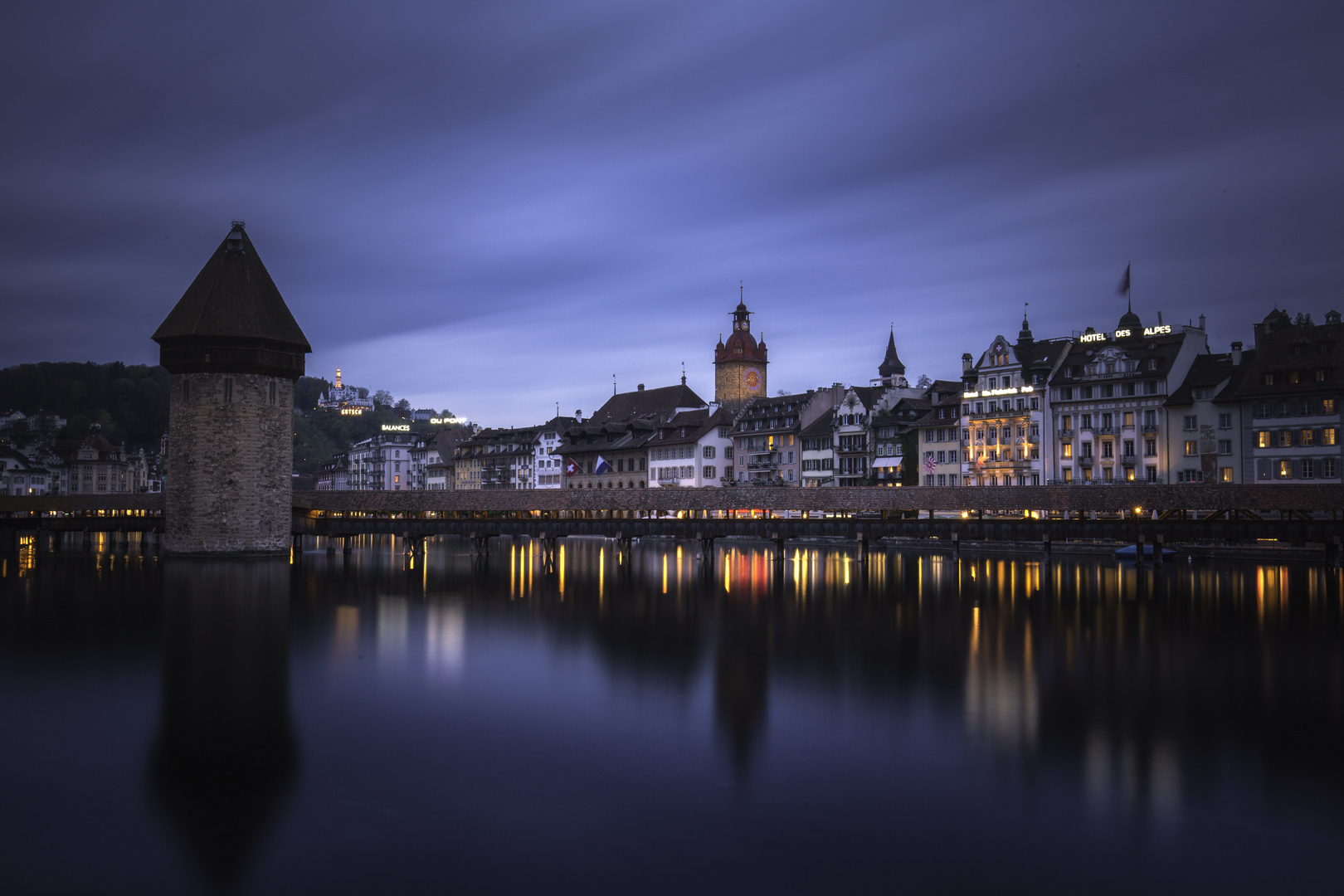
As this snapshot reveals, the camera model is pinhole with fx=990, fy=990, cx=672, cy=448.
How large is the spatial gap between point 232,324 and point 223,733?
35.0m

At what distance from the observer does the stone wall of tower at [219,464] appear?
4628 cm

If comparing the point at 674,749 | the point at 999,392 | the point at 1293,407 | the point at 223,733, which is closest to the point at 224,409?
the point at 223,733

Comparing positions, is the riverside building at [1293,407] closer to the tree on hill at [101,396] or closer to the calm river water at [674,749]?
the calm river water at [674,749]

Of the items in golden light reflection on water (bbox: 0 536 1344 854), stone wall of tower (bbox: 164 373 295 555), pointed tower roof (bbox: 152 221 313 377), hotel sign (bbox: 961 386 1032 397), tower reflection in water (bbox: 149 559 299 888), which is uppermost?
pointed tower roof (bbox: 152 221 313 377)

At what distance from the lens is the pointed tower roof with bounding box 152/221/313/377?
151 feet

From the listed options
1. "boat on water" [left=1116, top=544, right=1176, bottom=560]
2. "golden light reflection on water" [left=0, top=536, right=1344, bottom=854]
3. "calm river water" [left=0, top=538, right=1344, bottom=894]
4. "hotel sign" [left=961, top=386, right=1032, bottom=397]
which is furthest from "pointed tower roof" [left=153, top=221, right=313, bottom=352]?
"boat on water" [left=1116, top=544, right=1176, bottom=560]

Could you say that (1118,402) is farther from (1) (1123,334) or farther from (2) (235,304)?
(2) (235,304)

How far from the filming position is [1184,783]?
12711 millimetres

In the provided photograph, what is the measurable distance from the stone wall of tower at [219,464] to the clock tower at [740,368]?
51.4m

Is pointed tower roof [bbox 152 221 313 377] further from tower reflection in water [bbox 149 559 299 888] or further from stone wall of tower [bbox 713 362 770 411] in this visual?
stone wall of tower [bbox 713 362 770 411]

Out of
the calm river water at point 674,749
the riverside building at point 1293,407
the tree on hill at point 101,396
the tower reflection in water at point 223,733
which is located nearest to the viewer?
the calm river water at point 674,749

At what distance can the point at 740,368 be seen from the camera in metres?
93.2

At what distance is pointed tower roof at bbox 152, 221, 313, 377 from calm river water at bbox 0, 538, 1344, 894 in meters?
18.6

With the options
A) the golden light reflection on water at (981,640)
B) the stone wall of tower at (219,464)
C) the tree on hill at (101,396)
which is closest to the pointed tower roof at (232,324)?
the stone wall of tower at (219,464)
